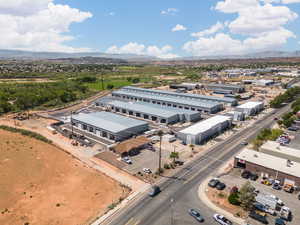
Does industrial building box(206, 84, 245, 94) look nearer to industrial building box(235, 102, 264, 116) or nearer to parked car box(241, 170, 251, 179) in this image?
industrial building box(235, 102, 264, 116)

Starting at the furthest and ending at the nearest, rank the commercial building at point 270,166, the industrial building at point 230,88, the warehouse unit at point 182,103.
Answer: the industrial building at point 230,88, the warehouse unit at point 182,103, the commercial building at point 270,166

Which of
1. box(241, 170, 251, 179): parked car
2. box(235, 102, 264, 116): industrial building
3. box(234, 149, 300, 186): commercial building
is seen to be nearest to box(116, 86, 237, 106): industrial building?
box(235, 102, 264, 116): industrial building

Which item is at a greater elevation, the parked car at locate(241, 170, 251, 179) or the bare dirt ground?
the parked car at locate(241, 170, 251, 179)

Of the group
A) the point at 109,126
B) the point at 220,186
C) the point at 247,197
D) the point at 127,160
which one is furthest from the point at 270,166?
the point at 109,126

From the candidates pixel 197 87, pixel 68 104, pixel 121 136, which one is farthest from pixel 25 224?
pixel 197 87

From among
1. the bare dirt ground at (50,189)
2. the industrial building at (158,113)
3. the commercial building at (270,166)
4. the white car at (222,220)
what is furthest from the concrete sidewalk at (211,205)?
the industrial building at (158,113)

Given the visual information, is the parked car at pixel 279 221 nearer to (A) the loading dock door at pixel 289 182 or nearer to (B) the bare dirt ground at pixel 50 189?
(A) the loading dock door at pixel 289 182

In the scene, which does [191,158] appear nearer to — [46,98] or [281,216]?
[281,216]
